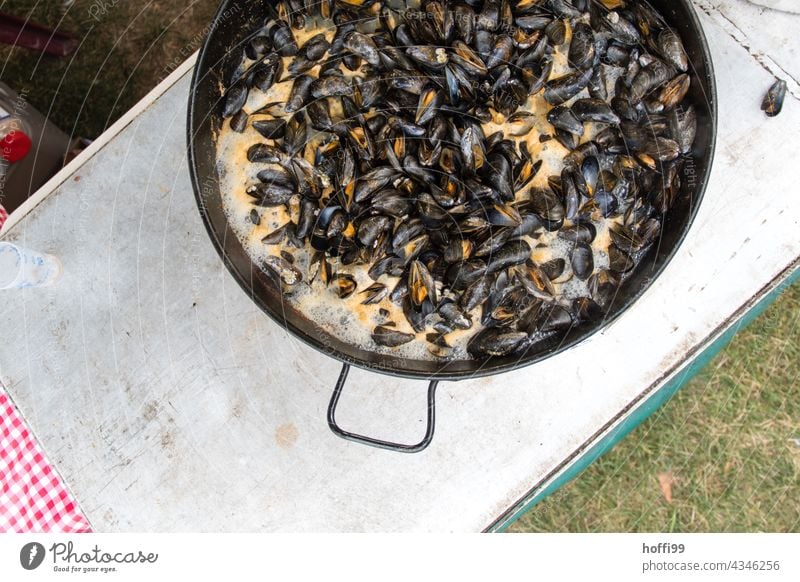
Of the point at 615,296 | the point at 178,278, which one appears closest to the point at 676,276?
the point at 615,296

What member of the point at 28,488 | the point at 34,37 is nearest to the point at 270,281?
the point at 28,488

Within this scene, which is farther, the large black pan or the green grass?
the green grass

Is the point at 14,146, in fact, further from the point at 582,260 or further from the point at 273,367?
the point at 582,260

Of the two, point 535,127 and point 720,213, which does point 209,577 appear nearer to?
point 535,127
